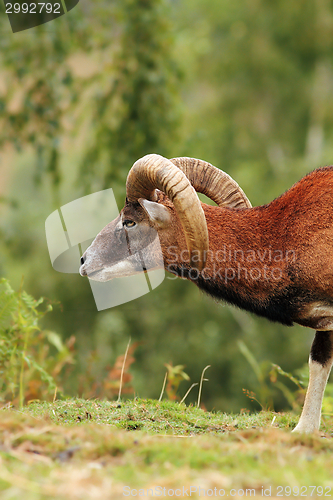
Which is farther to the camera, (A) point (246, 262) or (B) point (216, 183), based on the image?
(B) point (216, 183)

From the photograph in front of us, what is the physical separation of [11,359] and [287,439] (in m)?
4.32

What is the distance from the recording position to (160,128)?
41.7ft

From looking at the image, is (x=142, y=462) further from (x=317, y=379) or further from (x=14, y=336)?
(x=14, y=336)

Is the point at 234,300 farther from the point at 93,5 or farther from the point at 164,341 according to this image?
the point at 164,341

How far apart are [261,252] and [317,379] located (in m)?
1.74

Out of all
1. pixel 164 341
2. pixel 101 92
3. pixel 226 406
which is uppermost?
pixel 101 92

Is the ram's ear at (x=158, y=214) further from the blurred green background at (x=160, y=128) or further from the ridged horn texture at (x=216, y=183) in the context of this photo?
the blurred green background at (x=160, y=128)

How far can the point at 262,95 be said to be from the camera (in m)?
26.5

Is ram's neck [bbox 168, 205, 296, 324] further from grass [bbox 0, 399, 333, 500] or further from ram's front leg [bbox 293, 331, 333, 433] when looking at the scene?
grass [bbox 0, 399, 333, 500]

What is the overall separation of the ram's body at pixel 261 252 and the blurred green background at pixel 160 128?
0.84 meters

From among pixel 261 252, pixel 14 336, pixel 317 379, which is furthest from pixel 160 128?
pixel 317 379

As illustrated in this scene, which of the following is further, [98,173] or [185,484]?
[98,173]

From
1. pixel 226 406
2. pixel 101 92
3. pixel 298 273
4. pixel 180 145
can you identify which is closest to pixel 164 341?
pixel 226 406

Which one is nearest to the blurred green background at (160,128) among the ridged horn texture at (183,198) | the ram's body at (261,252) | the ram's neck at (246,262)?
the ram's neck at (246,262)
